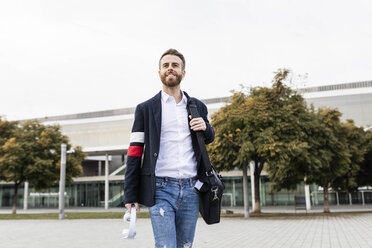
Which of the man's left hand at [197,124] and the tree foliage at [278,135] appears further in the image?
the tree foliage at [278,135]

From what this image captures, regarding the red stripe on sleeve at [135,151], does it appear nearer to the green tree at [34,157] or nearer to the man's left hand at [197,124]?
the man's left hand at [197,124]

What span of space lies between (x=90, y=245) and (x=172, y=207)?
7.54 m

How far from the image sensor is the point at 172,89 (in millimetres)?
3113

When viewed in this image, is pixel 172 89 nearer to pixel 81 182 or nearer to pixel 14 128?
pixel 14 128

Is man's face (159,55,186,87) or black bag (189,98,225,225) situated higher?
man's face (159,55,186,87)

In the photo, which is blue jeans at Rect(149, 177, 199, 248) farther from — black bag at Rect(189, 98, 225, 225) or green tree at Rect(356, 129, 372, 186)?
green tree at Rect(356, 129, 372, 186)

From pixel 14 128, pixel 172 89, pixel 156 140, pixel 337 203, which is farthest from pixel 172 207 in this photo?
pixel 337 203

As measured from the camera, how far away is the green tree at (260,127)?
16969 mm

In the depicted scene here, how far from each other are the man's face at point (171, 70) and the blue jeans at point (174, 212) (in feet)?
2.50

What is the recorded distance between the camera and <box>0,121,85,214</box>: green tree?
24.3m

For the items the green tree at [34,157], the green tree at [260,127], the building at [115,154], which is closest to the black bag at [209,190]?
the green tree at [260,127]

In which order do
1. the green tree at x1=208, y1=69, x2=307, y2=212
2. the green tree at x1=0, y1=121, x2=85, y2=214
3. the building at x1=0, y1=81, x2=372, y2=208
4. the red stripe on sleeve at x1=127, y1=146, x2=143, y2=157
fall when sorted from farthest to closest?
1. the building at x1=0, y1=81, x2=372, y2=208
2. the green tree at x1=0, y1=121, x2=85, y2=214
3. the green tree at x1=208, y1=69, x2=307, y2=212
4. the red stripe on sleeve at x1=127, y1=146, x2=143, y2=157

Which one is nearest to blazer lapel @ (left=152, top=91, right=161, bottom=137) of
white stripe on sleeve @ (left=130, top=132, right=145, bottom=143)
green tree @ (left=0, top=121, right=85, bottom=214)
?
white stripe on sleeve @ (left=130, top=132, right=145, bottom=143)

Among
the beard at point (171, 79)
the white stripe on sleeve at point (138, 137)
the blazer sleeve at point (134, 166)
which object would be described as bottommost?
the blazer sleeve at point (134, 166)
